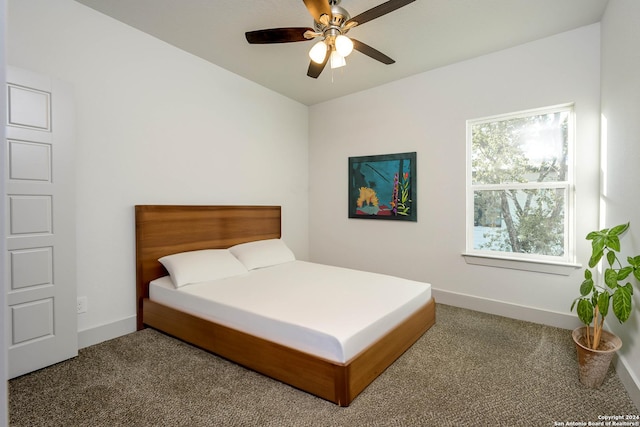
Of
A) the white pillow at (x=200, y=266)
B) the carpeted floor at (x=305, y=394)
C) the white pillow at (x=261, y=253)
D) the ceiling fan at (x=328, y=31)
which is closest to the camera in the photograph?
the carpeted floor at (x=305, y=394)

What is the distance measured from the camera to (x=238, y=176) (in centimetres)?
366

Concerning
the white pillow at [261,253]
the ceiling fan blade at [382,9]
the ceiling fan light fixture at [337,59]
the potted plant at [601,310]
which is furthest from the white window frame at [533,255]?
the white pillow at [261,253]

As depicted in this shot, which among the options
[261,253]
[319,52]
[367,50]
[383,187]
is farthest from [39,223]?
[383,187]

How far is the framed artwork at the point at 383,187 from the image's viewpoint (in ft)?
12.0

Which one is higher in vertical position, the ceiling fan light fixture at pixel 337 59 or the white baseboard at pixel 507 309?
the ceiling fan light fixture at pixel 337 59

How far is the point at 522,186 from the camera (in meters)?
3.01

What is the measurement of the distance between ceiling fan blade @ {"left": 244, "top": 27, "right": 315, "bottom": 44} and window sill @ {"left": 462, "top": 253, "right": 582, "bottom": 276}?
105 inches

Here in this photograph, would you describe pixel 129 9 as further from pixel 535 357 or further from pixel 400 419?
pixel 535 357

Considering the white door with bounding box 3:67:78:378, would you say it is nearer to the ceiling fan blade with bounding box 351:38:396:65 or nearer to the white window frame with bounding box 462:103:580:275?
the ceiling fan blade with bounding box 351:38:396:65

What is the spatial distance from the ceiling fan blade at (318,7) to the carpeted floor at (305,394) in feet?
7.63

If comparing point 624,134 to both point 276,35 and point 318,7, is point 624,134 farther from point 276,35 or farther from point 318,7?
point 276,35

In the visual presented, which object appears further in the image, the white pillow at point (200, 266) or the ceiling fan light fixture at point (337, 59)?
the white pillow at point (200, 266)

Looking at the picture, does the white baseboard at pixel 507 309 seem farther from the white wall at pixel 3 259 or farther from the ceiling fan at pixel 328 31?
the white wall at pixel 3 259

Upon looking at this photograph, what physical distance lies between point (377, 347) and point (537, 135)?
2.59 metres
